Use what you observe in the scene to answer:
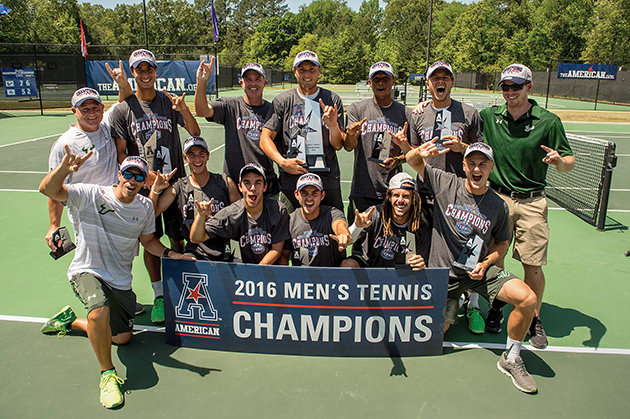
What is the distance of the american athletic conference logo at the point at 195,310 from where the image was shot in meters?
3.86

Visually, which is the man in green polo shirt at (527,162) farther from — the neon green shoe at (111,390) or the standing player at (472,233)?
the neon green shoe at (111,390)

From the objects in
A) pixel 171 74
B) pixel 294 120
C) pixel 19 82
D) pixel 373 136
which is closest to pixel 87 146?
pixel 294 120

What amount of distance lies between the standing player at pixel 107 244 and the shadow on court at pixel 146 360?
10 centimetres

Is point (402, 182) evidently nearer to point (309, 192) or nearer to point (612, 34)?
point (309, 192)

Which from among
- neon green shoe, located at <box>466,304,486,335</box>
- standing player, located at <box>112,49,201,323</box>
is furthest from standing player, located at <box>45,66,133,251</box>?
neon green shoe, located at <box>466,304,486,335</box>

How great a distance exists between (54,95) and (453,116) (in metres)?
30.2

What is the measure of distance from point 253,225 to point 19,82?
76.4ft

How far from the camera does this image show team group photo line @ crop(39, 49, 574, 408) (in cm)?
375

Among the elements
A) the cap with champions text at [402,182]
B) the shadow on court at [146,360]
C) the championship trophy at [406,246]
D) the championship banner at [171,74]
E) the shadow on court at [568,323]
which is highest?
the championship banner at [171,74]

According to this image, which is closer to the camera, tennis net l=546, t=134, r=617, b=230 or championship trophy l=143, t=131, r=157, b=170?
championship trophy l=143, t=131, r=157, b=170

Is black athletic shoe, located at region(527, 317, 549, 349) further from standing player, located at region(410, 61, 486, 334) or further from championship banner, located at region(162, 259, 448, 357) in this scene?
championship banner, located at region(162, 259, 448, 357)

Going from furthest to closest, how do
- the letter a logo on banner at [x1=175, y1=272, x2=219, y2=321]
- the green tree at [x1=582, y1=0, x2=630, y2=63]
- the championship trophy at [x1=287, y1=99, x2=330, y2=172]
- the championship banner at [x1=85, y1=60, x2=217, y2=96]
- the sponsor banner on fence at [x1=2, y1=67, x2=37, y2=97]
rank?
the green tree at [x1=582, y1=0, x2=630, y2=63] < the sponsor banner on fence at [x1=2, y1=67, x2=37, y2=97] < the championship banner at [x1=85, y1=60, x2=217, y2=96] < the championship trophy at [x1=287, y1=99, x2=330, y2=172] < the letter a logo on banner at [x1=175, y1=272, x2=219, y2=321]

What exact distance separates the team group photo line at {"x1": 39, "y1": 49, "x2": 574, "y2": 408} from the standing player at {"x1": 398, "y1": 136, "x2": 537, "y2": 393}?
0.04 ft

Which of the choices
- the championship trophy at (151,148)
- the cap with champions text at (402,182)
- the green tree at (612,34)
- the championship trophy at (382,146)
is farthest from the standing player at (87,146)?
the green tree at (612,34)
